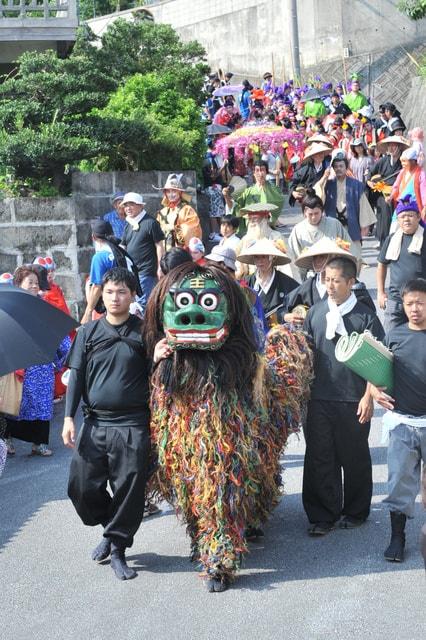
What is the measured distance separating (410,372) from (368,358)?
1.06 feet

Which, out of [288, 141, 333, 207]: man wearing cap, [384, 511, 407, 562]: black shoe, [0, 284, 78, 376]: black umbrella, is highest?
[288, 141, 333, 207]: man wearing cap

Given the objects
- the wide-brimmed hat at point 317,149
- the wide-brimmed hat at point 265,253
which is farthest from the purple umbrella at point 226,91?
the wide-brimmed hat at point 265,253

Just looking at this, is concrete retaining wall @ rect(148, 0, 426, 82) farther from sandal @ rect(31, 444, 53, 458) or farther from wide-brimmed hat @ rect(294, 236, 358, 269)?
wide-brimmed hat @ rect(294, 236, 358, 269)

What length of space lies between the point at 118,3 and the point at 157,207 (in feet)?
102

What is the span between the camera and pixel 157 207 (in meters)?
13.0

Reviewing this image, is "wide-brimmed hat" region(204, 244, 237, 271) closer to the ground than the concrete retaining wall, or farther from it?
closer to the ground

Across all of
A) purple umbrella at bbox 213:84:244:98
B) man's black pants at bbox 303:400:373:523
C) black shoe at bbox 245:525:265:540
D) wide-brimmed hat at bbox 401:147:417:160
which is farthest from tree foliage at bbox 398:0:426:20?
black shoe at bbox 245:525:265:540

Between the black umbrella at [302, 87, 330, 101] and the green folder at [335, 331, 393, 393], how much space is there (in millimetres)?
20002

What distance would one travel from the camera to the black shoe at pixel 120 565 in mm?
5676

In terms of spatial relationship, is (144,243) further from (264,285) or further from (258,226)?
(264,285)

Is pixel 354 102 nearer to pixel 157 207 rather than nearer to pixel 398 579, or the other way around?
pixel 157 207

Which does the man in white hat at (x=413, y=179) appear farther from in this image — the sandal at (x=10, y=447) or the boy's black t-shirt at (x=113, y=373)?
the boy's black t-shirt at (x=113, y=373)

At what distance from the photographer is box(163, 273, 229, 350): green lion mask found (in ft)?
17.6

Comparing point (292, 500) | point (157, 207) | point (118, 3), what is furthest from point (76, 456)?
point (118, 3)
